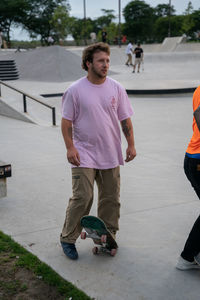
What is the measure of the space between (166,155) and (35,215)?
3.62 meters

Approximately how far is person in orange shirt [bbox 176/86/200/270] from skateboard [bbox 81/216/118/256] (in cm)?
62

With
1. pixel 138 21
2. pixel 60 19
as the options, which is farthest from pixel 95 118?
pixel 138 21

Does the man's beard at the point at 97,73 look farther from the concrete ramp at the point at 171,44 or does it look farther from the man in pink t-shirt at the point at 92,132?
the concrete ramp at the point at 171,44

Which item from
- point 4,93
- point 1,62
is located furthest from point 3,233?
point 1,62

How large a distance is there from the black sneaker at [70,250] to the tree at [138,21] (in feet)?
332

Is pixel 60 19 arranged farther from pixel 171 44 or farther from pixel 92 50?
pixel 92 50

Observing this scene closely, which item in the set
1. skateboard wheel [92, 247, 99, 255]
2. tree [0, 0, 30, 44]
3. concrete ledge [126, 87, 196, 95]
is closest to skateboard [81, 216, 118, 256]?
skateboard wheel [92, 247, 99, 255]

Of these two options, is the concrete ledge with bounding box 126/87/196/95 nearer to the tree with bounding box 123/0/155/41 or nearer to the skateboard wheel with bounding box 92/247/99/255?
the skateboard wheel with bounding box 92/247/99/255

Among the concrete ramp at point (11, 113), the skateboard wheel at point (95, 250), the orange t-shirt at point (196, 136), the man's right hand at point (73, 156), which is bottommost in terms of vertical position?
the concrete ramp at point (11, 113)

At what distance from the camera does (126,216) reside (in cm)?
460

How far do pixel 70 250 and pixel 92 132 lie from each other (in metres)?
1.10

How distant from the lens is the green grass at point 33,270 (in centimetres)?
296

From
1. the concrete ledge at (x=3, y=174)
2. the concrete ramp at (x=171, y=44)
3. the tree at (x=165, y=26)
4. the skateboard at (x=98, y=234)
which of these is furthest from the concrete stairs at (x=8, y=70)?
the tree at (x=165, y=26)

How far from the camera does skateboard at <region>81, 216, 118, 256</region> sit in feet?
10.9
